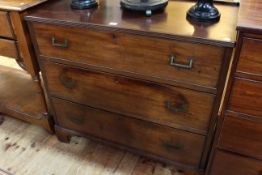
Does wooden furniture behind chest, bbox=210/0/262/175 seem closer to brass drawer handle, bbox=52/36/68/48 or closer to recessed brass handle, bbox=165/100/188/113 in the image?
recessed brass handle, bbox=165/100/188/113

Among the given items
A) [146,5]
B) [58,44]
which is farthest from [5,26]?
[146,5]

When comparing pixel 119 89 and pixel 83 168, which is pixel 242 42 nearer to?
pixel 119 89

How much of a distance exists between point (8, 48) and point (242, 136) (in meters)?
1.19

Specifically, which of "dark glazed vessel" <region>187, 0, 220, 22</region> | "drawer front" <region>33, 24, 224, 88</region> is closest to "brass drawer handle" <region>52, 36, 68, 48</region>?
"drawer front" <region>33, 24, 224, 88</region>

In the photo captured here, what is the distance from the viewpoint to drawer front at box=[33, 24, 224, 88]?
0.88m

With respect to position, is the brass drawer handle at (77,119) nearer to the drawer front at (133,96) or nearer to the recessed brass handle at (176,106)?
the drawer front at (133,96)

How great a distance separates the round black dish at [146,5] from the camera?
1.00 m

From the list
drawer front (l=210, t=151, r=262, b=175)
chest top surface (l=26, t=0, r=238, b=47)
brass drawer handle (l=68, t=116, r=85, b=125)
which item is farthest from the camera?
brass drawer handle (l=68, t=116, r=85, b=125)

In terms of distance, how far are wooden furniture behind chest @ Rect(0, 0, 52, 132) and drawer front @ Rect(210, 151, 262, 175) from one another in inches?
38.9

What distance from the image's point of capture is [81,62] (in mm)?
1116

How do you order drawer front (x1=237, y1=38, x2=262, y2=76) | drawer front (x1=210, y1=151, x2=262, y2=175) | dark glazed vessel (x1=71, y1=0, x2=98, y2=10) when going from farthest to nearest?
1. dark glazed vessel (x1=71, y1=0, x2=98, y2=10)
2. drawer front (x1=210, y1=151, x2=262, y2=175)
3. drawer front (x1=237, y1=38, x2=262, y2=76)

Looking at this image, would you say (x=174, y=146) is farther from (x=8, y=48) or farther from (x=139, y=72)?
(x=8, y=48)

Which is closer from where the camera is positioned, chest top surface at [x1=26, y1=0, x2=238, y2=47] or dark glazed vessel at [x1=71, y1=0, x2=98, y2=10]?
chest top surface at [x1=26, y1=0, x2=238, y2=47]

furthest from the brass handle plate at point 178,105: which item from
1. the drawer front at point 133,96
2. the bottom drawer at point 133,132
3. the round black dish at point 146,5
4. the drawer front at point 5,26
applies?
the drawer front at point 5,26
